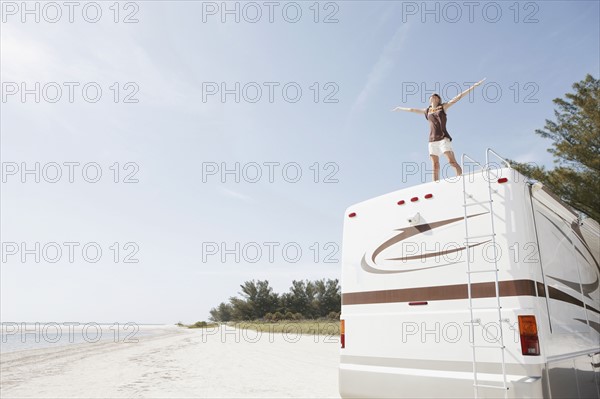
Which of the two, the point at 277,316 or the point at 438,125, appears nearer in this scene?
the point at 438,125

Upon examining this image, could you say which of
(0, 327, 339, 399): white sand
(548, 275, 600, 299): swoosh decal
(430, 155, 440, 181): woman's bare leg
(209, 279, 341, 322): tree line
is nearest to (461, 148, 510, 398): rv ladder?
(548, 275, 600, 299): swoosh decal

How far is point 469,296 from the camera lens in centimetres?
454

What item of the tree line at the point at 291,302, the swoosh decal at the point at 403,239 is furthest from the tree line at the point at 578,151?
the tree line at the point at 291,302

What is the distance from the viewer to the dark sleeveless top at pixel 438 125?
7105mm

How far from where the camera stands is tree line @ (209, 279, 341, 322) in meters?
60.1

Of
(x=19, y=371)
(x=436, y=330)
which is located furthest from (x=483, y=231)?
(x=19, y=371)

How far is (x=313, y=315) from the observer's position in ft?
200

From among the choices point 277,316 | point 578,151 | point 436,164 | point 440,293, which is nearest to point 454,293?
point 440,293

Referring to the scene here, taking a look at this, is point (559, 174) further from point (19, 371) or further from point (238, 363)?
point (19, 371)

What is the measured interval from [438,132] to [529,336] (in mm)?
3785

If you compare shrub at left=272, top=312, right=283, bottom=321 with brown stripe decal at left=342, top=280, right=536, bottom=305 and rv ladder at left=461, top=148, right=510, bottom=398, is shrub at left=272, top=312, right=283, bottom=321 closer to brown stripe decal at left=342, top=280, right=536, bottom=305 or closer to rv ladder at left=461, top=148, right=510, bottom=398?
brown stripe decal at left=342, top=280, right=536, bottom=305

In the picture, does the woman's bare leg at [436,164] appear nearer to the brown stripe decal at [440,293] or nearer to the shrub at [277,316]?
the brown stripe decal at [440,293]

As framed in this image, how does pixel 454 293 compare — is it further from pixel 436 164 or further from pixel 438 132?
pixel 438 132

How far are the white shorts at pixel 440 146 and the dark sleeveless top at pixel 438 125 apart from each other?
0.06 m
